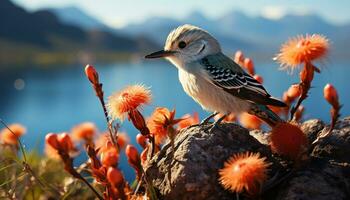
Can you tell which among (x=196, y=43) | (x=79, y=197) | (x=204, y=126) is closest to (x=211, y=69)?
(x=196, y=43)

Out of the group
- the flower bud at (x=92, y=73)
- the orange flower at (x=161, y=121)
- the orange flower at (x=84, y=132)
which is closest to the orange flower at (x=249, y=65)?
the orange flower at (x=161, y=121)

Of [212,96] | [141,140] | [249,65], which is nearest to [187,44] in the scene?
[212,96]

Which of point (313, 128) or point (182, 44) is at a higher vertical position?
point (182, 44)

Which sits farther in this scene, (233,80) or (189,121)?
(189,121)

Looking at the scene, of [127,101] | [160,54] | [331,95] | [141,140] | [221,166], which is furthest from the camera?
[160,54]

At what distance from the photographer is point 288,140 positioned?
381 cm

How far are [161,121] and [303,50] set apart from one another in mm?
1485

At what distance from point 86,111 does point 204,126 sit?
79.1 meters

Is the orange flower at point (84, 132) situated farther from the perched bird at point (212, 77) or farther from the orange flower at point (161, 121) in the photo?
the orange flower at point (161, 121)

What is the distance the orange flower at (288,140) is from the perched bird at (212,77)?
0.56 m

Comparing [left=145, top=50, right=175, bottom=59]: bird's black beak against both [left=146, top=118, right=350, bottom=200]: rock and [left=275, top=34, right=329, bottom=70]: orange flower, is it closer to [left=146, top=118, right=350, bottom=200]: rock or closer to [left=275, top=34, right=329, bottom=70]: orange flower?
[left=146, top=118, right=350, bottom=200]: rock

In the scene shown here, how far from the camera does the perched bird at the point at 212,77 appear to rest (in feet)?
15.1

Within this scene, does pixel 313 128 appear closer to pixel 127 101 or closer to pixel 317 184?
pixel 317 184

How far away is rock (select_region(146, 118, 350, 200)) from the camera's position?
3.52 meters
